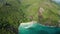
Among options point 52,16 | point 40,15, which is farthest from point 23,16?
point 52,16

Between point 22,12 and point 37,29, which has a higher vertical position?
point 22,12

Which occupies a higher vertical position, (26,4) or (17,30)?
(26,4)

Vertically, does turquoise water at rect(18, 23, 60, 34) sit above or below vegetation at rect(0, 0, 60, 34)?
Result: below

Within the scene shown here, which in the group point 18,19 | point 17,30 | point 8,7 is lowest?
point 17,30

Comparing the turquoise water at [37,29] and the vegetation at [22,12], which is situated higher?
the vegetation at [22,12]

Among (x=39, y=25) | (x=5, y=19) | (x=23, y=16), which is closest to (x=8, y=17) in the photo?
(x=5, y=19)

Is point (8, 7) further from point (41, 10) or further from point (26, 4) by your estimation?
point (41, 10)
